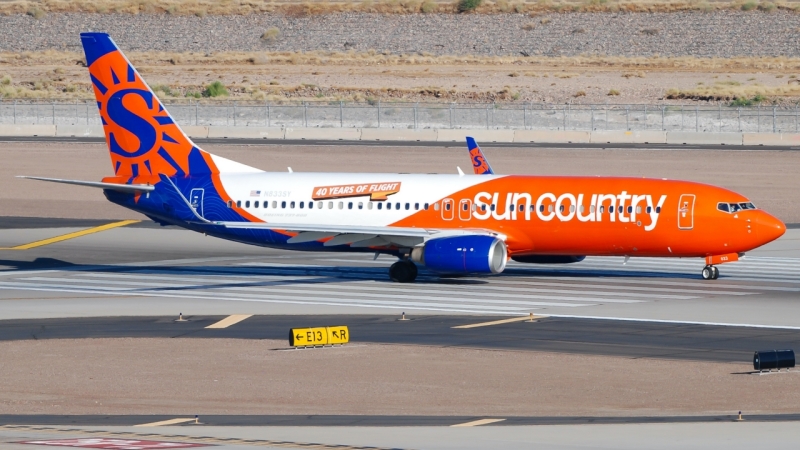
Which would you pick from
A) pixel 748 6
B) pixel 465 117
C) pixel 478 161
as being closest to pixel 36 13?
pixel 748 6

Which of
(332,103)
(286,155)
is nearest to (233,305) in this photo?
(286,155)

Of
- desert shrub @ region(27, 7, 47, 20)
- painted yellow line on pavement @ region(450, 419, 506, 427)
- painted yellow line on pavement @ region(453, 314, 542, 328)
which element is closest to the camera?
painted yellow line on pavement @ region(450, 419, 506, 427)

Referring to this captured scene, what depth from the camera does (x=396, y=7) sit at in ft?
620

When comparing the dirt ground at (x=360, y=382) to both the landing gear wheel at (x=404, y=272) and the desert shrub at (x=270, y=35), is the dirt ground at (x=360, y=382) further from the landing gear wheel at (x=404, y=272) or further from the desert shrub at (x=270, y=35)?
the desert shrub at (x=270, y=35)

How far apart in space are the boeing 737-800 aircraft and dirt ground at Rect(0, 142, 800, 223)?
1877cm

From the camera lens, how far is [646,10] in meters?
→ 177

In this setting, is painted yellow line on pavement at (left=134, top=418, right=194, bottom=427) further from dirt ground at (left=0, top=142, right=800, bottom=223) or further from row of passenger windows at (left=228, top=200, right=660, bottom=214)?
dirt ground at (left=0, top=142, right=800, bottom=223)

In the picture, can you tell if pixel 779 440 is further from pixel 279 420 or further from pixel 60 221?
pixel 60 221

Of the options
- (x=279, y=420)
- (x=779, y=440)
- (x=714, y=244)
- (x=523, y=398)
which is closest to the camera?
(x=779, y=440)

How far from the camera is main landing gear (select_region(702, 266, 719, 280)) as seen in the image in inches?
1763

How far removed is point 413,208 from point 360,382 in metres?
18.4

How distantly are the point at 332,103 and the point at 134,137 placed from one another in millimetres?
72939

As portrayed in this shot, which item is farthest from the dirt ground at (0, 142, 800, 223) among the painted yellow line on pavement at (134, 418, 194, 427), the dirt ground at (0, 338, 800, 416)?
the painted yellow line on pavement at (134, 418, 194, 427)

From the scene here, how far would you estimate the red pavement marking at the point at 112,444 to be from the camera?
63.8 ft
